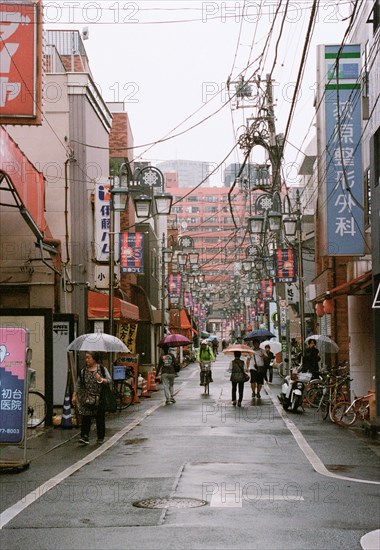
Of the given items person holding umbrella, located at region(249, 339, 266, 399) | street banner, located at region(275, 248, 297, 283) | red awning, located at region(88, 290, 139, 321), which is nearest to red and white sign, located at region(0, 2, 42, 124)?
red awning, located at region(88, 290, 139, 321)

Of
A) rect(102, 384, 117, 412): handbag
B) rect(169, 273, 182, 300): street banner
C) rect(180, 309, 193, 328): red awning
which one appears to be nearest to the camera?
rect(102, 384, 117, 412): handbag

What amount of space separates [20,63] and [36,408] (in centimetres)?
869

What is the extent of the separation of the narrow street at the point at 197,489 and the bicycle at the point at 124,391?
575 centimetres

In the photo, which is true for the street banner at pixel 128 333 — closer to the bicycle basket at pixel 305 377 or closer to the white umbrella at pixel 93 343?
the bicycle basket at pixel 305 377

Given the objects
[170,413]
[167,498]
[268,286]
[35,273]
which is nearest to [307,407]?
[170,413]

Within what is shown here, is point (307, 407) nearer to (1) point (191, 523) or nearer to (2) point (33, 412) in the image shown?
(2) point (33, 412)

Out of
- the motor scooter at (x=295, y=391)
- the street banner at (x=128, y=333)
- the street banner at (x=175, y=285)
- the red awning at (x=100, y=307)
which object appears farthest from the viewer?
the street banner at (x=175, y=285)

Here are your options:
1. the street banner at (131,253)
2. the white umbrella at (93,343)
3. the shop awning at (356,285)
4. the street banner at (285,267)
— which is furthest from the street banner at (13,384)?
the street banner at (285,267)

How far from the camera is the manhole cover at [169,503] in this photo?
32.6 ft

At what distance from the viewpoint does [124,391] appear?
27516 mm

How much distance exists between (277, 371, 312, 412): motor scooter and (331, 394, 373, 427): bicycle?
287 centimetres

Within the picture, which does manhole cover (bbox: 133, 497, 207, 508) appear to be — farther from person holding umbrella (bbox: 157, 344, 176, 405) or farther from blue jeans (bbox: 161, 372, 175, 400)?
blue jeans (bbox: 161, 372, 175, 400)

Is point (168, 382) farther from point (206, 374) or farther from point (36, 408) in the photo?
point (36, 408)

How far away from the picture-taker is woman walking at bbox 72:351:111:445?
1702 cm
